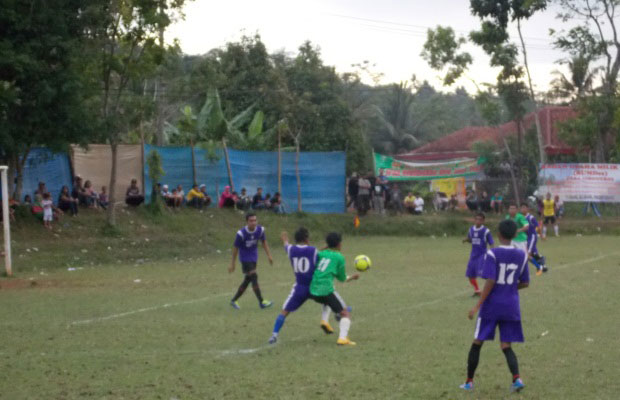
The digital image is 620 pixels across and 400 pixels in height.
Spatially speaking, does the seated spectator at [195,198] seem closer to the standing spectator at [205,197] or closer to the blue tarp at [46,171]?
the standing spectator at [205,197]

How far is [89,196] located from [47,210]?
3202mm

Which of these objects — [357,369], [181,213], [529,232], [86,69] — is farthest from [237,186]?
[357,369]

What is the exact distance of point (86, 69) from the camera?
28.3 metres

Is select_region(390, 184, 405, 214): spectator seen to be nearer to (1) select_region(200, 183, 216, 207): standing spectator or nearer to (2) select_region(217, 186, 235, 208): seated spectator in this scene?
(2) select_region(217, 186, 235, 208): seated spectator

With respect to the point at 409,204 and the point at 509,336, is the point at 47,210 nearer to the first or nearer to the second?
the point at 409,204

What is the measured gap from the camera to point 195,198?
111ft

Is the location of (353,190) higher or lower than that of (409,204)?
higher

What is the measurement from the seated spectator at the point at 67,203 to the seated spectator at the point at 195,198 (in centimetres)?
526

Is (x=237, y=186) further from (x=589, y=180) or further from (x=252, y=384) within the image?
(x=252, y=384)

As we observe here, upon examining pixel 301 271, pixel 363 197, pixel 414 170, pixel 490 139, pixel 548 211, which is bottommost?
pixel 548 211

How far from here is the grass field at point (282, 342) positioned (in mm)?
9172

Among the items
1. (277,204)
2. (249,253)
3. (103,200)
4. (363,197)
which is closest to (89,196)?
(103,200)

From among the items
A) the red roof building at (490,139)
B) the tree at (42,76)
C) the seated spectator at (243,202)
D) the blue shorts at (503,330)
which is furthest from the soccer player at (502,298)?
the red roof building at (490,139)

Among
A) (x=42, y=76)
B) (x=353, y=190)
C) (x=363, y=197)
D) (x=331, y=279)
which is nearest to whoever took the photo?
(x=331, y=279)
